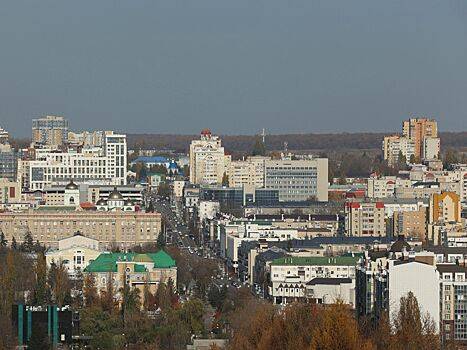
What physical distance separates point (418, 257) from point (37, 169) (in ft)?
122

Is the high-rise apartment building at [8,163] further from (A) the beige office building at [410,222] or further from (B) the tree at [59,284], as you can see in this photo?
(B) the tree at [59,284]

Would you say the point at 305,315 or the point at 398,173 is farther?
the point at 398,173

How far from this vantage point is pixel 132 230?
52.1 m

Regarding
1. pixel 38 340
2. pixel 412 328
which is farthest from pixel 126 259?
pixel 412 328

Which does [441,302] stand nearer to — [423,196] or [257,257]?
[257,257]

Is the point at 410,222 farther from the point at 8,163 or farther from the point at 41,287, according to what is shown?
the point at 8,163

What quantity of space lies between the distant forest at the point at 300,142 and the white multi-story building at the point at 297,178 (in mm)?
30608

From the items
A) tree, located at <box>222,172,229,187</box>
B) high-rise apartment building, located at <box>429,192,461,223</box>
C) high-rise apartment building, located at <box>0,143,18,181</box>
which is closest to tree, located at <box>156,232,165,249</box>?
high-rise apartment building, located at <box>429,192,461,223</box>

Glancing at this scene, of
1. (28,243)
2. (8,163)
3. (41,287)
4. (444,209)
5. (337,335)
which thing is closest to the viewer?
(337,335)

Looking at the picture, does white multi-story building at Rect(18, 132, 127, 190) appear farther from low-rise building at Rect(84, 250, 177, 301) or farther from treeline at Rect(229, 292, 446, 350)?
treeline at Rect(229, 292, 446, 350)

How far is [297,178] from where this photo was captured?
215 ft

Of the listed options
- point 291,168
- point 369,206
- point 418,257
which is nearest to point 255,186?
point 291,168

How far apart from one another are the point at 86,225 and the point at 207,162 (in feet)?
62.3

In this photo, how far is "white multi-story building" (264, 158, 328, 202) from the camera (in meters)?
64.9
